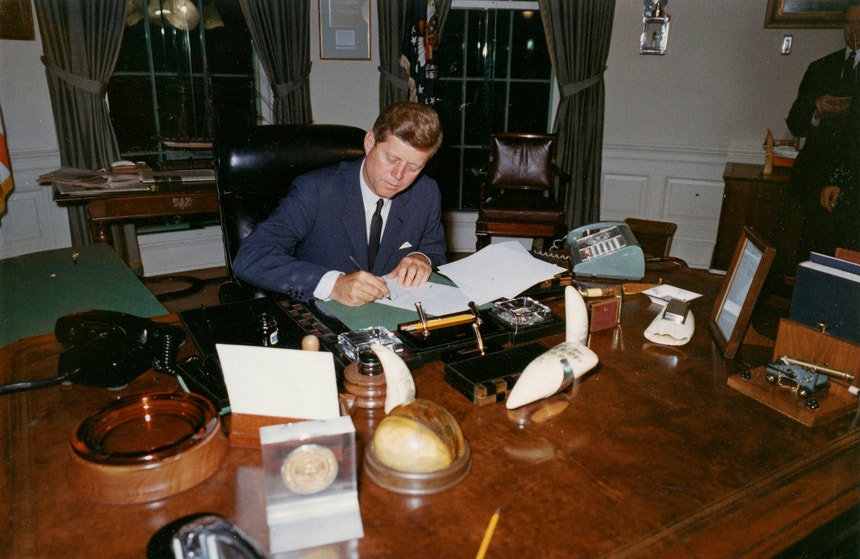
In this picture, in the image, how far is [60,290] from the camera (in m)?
1.88

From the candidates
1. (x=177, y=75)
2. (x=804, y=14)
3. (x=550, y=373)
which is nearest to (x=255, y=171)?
(x=550, y=373)

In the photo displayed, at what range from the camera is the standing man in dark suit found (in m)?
3.52

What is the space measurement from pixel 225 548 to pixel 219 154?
1.62 meters

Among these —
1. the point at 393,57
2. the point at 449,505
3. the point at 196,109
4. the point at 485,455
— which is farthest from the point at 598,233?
the point at 196,109

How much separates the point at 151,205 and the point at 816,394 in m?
3.17

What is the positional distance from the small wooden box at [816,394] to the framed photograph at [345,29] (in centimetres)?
407

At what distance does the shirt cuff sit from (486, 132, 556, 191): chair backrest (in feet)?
9.77

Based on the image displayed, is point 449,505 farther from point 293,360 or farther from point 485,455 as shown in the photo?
point 293,360

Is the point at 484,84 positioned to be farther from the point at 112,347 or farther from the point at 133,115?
the point at 112,347

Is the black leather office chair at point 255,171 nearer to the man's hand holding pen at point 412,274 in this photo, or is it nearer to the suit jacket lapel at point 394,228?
the suit jacket lapel at point 394,228

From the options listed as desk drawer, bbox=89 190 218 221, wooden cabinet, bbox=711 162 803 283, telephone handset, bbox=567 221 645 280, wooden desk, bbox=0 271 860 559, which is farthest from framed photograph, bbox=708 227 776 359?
wooden cabinet, bbox=711 162 803 283

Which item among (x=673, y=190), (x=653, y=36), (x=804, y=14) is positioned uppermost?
(x=804, y=14)

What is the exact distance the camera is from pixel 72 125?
3762 mm

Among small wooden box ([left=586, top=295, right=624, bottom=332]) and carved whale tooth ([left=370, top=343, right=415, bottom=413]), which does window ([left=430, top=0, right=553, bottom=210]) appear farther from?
carved whale tooth ([left=370, top=343, right=415, bottom=413])
